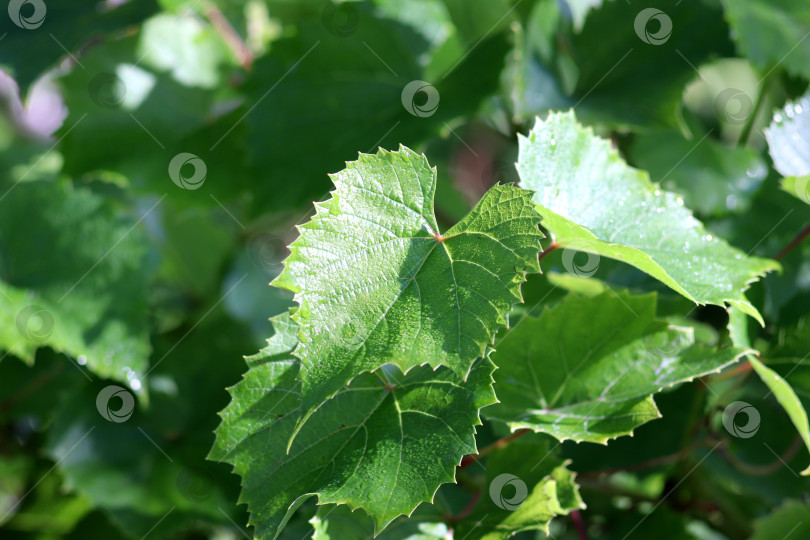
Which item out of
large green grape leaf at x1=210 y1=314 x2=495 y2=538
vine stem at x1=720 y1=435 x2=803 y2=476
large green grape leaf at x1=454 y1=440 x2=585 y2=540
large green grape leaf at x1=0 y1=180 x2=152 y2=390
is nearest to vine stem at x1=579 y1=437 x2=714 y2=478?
vine stem at x1=720 y1=435 x2=803 y2=476

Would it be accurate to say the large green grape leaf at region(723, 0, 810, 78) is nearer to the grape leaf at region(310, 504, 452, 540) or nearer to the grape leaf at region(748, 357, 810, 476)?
the grape leaf at region(748, 357, 810, 476)

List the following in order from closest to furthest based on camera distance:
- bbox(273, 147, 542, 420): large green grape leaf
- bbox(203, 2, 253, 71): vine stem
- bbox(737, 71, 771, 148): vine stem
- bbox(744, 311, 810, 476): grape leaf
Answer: bbox(273, 147, 542, 420): large green grape leaf → bbox(744, 311, 810, 476): grape leaf → bbox(737, 71, 771, 148): vine stem → bbox(203, 2, 253, 71): vine stem

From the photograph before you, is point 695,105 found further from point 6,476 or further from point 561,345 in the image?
point 6,476

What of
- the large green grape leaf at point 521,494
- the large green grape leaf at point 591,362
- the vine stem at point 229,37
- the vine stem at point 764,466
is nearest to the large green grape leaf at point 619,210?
the large green grape leaf at point 591,362

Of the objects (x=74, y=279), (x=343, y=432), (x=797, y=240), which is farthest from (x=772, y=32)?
(x=74, y=279)

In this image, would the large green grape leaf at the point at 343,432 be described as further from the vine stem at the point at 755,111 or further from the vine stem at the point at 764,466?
the vine stem at the point at 755,111

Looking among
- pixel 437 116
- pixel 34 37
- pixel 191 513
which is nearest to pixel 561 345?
pixel 437 116
